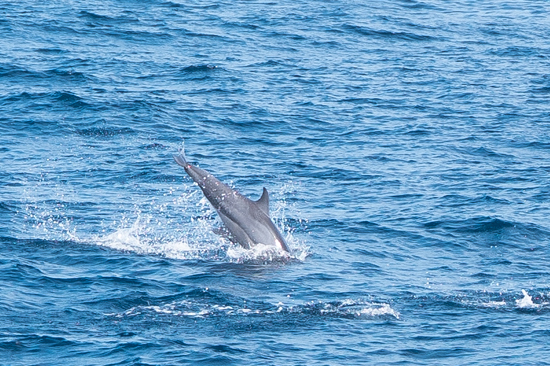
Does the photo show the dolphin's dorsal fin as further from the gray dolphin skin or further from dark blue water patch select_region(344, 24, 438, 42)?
dark blue water patch select_region(344, 24, 438, 42)

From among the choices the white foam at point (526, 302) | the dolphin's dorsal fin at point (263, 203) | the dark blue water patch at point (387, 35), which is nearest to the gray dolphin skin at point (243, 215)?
the dolphin's dorsal fin at point (263, 203)

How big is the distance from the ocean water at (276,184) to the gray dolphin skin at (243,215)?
1.19ft

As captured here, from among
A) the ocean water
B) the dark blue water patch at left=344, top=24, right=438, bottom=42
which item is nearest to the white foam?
the ocean water

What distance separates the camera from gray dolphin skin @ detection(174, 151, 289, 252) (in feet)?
77.6

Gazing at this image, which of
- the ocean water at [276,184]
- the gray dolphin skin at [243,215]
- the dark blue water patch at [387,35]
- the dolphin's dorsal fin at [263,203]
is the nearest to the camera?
the ocean water at [276,184]

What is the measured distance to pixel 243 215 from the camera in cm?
2380

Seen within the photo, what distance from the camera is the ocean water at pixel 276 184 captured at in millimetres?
19672

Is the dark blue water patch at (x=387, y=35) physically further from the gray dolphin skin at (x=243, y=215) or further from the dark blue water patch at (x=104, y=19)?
the gray dolphin skin at (x=243, y=215)

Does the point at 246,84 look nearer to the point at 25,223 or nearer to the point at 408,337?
the point at 25,223

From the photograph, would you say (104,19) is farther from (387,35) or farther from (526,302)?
(526,302)

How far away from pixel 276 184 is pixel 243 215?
6163 millimetres

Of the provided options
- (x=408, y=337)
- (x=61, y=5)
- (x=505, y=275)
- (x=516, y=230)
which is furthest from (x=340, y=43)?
(x=408, y=337)

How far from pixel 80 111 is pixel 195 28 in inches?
556

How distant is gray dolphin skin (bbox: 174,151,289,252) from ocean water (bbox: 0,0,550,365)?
363 millimetres
